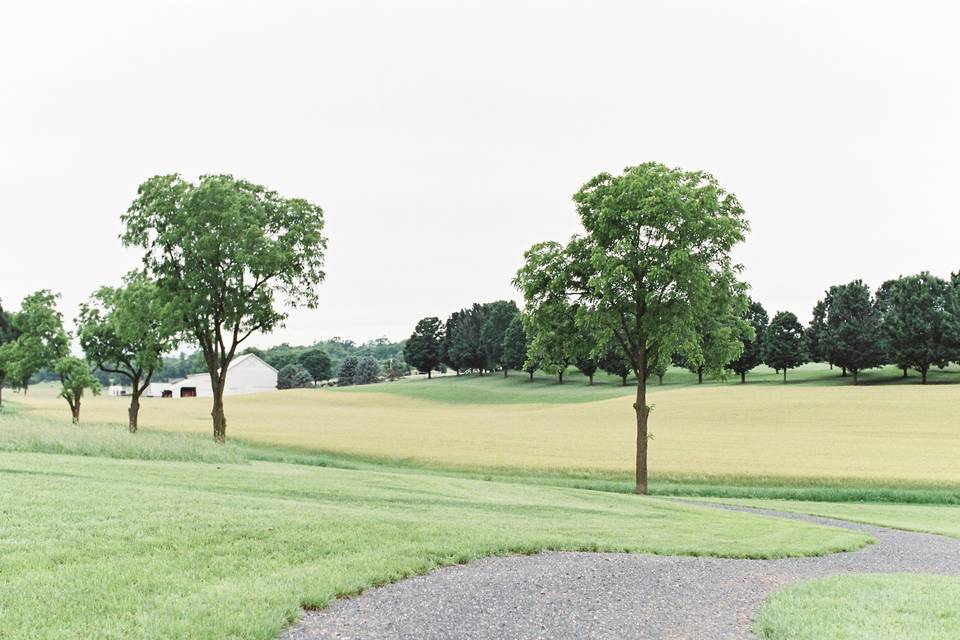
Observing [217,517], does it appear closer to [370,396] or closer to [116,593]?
[116,593]

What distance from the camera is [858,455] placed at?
3491cm

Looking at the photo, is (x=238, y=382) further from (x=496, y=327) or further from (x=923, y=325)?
(x=923, y=325)

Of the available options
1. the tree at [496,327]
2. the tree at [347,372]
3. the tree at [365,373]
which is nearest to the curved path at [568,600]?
the tree at [496,327]

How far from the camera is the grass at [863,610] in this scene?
7.30m

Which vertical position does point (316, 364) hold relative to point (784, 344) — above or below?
below

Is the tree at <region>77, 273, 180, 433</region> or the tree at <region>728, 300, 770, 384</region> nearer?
the tree at <region>77, 273, 180, 433</region>

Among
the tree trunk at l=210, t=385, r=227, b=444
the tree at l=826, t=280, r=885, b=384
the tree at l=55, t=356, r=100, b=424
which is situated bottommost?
the tree trunk at l=210, t=385, r=227, b=444

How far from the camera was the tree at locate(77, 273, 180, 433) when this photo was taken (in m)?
37.1

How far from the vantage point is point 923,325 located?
81.4 meters

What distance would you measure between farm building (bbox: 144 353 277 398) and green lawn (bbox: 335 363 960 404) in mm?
35665

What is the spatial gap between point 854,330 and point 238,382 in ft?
389

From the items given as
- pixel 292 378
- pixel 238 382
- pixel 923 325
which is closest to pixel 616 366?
pixel 923 325

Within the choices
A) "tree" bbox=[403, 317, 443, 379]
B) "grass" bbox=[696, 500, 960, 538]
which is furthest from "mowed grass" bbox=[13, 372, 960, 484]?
"tree" bbox=[403, 317, 443, 379]

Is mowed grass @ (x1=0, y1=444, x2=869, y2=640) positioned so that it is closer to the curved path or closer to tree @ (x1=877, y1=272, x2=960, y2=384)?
the curved path
